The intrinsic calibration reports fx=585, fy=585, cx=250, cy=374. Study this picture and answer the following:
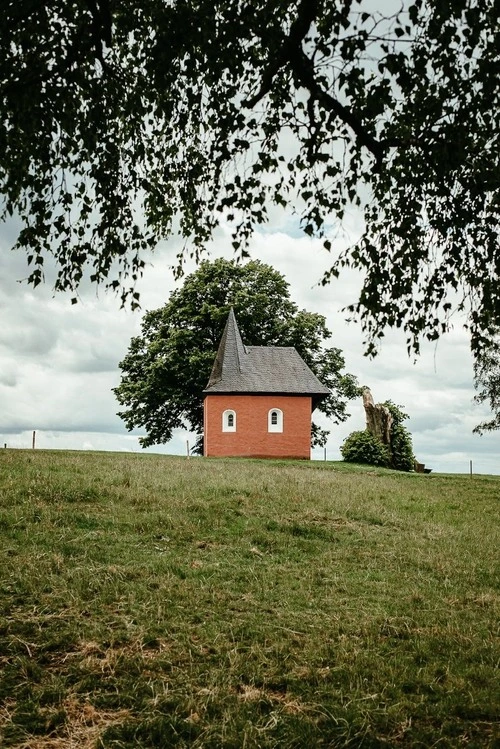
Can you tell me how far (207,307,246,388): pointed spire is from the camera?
4138cm

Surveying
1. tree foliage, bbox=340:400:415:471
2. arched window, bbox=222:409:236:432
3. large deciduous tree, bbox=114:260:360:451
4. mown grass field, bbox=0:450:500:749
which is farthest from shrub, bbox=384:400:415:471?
mown grass field, bbox=0:450:500:749

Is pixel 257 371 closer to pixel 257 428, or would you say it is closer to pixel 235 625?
pixel 257 428

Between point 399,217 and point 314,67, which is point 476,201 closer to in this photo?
point 399,217

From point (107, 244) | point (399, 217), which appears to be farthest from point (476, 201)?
point (107, 244)

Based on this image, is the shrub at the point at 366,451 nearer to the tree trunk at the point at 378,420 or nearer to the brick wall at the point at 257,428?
the tree trunk at the point at 378,420

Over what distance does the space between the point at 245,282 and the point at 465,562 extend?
3859 centimetres

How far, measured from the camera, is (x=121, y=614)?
259 inches

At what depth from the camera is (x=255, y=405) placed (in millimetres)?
41875

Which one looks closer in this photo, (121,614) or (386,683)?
(386,683)

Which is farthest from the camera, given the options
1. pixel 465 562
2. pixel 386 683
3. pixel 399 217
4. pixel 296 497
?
pixel 296 497

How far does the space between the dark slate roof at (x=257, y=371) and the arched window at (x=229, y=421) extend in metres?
1.71

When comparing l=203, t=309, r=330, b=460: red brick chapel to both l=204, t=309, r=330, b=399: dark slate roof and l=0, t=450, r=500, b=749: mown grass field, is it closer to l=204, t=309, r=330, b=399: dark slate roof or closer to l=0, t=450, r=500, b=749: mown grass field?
l=204, t=309, r=330, b=399: dark slate roof

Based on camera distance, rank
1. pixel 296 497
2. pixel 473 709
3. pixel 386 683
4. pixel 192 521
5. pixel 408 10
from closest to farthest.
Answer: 1. pixel 473 709
2. pixel 386 683
3. pixel 408 10
4. pixel 192 521
5. pixel 296 497

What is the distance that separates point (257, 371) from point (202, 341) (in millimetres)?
5691
